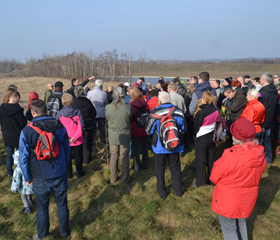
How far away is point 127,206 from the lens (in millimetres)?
3977

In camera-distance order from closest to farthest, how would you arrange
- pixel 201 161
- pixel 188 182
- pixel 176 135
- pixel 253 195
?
1. pixel 253 195
2. pixel 176 135
3. pixel 201 161
4. pixel 188 182

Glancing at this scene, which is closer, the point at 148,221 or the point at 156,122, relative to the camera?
the point at 148,221

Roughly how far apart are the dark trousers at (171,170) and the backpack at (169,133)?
1.12ft

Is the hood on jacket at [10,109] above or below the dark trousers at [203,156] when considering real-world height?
above

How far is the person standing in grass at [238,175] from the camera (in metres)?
2.42

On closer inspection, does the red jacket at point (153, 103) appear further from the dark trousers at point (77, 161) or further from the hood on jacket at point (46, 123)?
the hood on jacket at point (46, 123)

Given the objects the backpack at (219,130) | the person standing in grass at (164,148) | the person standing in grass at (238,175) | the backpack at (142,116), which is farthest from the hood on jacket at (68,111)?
the person standing in grass at (238,175)

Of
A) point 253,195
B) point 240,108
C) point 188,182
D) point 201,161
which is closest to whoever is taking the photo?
point 253,195

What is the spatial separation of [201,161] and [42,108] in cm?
315

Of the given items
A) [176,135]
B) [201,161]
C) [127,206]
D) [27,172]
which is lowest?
[127,206]

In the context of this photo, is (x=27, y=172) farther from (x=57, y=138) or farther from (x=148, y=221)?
(x=148, y=221)

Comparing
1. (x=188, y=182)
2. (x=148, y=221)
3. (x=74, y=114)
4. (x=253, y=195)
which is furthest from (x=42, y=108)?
(x=188, y=182)

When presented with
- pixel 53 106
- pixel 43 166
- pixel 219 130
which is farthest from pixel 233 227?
pixel 53 106

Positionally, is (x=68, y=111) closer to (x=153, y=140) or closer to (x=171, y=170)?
(x=153, y=140)
